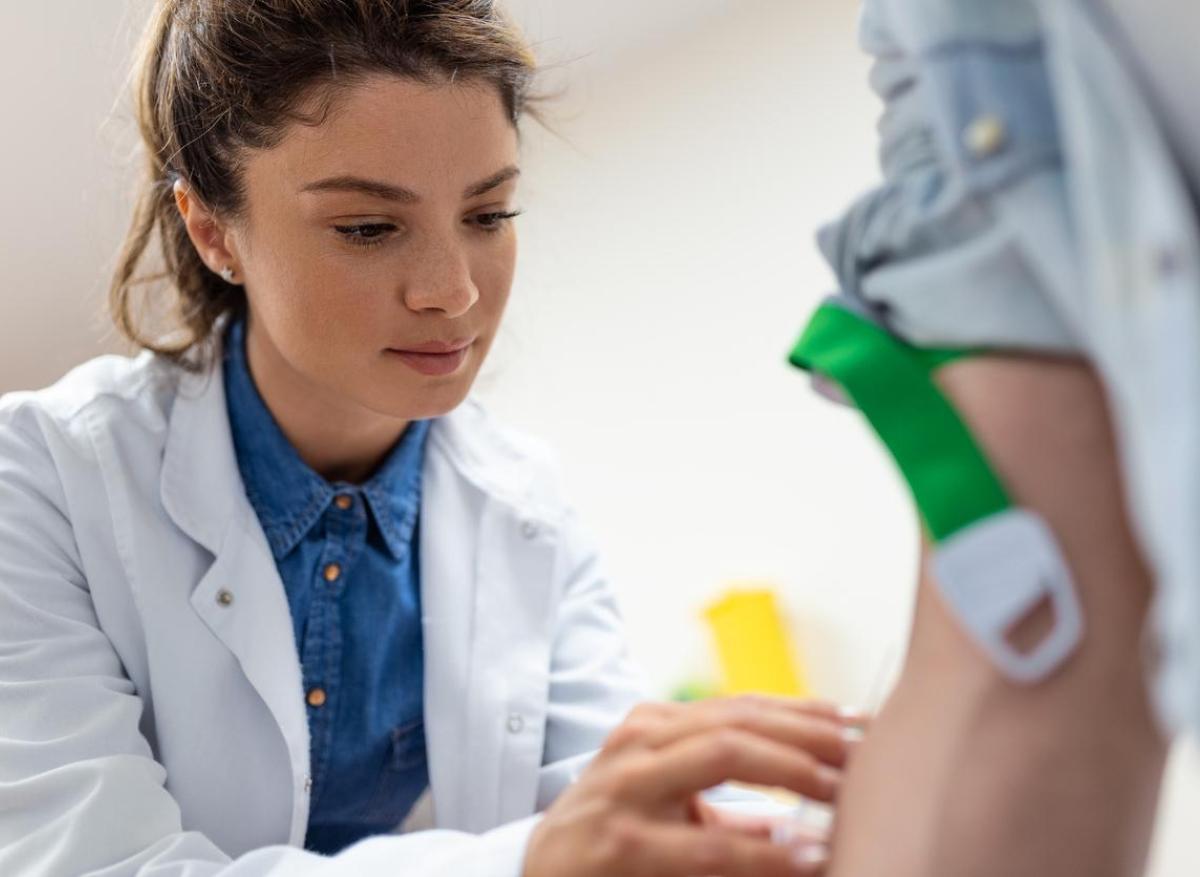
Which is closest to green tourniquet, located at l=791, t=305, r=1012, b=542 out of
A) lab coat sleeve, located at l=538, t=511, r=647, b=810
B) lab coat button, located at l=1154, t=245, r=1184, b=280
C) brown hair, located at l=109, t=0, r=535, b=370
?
lab coat button, located at l=1154, t=245, r=1184, b=280

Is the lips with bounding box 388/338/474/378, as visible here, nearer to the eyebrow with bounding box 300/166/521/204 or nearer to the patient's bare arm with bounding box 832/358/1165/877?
the eyebrow with bounding box 300/166/521/204

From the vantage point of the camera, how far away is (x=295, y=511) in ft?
4.44

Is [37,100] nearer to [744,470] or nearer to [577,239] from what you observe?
[577,239]

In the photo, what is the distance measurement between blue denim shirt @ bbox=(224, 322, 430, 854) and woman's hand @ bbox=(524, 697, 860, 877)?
24.1 inches

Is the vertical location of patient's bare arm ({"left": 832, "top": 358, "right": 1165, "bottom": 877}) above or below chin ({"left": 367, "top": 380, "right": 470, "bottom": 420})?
below

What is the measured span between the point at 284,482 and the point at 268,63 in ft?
1.38

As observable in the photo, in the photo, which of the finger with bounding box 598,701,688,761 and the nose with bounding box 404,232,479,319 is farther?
the nose with bounding box 404,232,479,319

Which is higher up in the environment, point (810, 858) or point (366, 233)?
point (366, 233)

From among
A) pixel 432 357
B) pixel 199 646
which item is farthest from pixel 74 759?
pixel 432 357

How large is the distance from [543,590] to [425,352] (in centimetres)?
33

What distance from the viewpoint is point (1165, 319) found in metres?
0.50

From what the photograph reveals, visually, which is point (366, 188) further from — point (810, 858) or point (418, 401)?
point (810, 858)

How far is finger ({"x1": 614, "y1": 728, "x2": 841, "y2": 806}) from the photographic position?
27.2 inches

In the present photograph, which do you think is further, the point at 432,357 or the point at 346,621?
the point at 346,621
